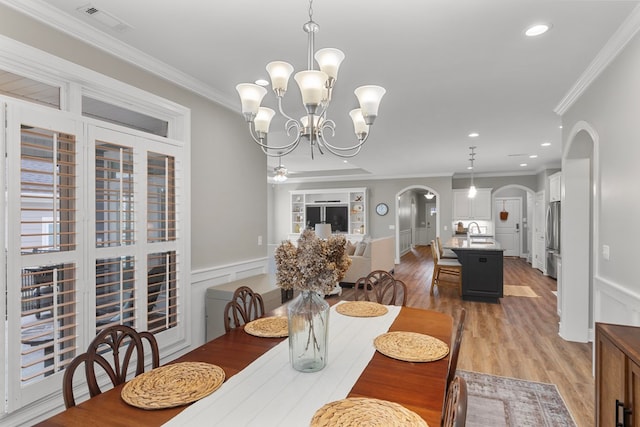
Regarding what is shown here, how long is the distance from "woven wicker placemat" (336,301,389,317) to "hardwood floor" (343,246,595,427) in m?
1.40

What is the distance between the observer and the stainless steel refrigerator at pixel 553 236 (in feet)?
20.7

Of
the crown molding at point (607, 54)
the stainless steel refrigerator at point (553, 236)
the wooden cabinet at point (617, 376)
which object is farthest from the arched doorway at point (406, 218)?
the wooden cabinet at point (617, 376)

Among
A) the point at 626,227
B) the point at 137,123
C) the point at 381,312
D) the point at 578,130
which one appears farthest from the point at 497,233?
the point at 137,123

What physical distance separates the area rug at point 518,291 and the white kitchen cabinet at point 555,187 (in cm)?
192

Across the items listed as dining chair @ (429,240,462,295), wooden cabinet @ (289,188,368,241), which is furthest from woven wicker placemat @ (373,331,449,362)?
wooden cabinet @ (289,188,368,241)

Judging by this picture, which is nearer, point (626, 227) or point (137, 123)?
point (626, 227)

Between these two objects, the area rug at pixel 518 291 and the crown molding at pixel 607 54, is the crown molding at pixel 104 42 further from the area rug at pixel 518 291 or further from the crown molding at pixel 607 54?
the area rug at pixel 518 291

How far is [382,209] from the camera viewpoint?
9945 mm

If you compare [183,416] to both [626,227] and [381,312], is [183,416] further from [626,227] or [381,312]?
[626,227]

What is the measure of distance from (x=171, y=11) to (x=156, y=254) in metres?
1.82

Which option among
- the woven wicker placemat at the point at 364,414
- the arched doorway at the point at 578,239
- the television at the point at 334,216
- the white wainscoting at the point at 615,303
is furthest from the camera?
the television at the point at 334,216

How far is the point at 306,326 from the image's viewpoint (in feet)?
4.91

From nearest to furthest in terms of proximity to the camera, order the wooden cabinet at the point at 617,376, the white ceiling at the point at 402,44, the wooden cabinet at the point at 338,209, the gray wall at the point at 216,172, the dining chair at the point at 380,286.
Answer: the wooden cabinet at the point at 617,376, the white ceiling at the point at 402,44, the gray wall at the point at 216,172, the dining chair at the point at 380,286, the wooden cabinet at the point at 338,209

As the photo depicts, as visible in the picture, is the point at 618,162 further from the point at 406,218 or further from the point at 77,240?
the point at 406,218
